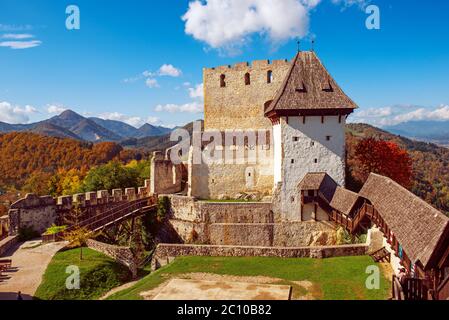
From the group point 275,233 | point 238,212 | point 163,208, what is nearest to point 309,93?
point 238,212

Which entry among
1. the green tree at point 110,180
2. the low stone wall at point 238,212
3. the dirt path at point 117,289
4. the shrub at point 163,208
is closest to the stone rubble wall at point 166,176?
the shrub at point 163,208

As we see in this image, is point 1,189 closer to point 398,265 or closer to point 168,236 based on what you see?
point 168,236

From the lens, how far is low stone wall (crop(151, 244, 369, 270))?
56.9 ft

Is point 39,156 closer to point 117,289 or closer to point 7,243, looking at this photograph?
point 7,243

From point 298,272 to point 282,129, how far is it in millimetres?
8603

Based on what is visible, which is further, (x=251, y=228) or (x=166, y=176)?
(x=166, y=176)

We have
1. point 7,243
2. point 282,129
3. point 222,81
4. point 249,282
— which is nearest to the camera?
point 249,282

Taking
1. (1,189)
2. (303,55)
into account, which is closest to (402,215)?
(303,55)

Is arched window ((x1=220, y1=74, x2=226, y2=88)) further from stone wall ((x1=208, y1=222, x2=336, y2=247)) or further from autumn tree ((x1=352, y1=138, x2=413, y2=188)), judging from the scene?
stone wall ((x1=208, y1=222, x2=336, y2=247))

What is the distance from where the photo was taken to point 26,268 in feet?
51.0

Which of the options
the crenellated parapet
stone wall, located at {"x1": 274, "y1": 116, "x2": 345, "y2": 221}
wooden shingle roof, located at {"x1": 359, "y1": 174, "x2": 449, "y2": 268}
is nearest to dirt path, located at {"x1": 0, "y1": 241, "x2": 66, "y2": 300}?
the crenellated parapet

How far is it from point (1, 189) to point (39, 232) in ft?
154

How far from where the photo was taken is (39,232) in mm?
21188

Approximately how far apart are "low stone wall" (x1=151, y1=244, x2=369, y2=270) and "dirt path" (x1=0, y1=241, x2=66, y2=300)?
460 centimetres
